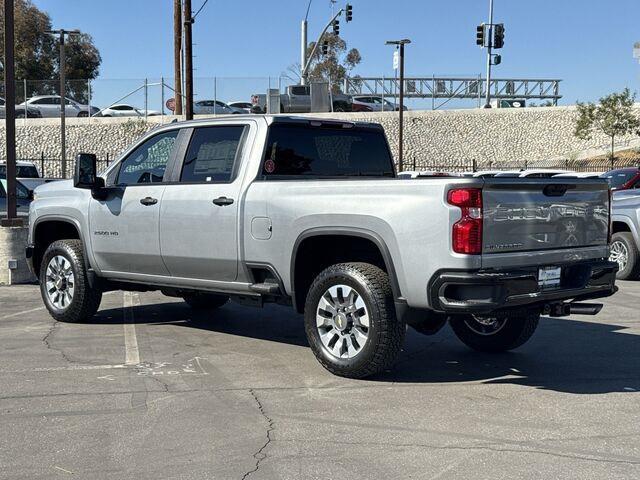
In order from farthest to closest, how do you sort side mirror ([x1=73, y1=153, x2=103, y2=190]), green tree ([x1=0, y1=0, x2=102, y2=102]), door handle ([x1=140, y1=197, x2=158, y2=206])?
green tree ([x1=0, y1=0, x2=102, y2=102])
side mirror ([x1=73, y1=153, x2=103, y2=190])
door handle ([x1=140, y1=197, x2=158, y2=206])

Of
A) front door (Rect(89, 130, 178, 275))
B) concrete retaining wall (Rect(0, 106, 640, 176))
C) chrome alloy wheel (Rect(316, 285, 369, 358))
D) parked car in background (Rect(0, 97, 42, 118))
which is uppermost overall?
parked car in background (Rect(0, 97, 42, 118))

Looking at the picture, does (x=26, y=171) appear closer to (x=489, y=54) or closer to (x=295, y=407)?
(x=295, y=407)

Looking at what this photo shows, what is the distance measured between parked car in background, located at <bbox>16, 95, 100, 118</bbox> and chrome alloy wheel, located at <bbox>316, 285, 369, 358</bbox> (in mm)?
45273

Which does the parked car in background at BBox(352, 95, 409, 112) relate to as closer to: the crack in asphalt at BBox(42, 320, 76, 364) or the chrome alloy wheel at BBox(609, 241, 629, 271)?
the chrome alloy wheel at BBox(609, 241, 629, 271)

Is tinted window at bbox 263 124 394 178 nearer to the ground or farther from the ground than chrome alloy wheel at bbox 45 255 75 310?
farther from the ground

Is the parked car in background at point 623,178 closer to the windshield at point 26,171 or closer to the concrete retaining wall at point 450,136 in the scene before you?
the windshield at point 26,171

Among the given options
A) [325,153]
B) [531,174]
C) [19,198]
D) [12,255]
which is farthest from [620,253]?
[19,198]

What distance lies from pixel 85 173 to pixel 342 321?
10.9ft

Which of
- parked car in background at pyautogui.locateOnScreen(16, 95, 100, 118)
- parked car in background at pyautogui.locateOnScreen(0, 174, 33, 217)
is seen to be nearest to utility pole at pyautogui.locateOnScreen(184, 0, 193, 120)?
parked car in background at pyautogui.locateOnScreen(0, 174, 33, 217)

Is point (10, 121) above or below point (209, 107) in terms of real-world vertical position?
below

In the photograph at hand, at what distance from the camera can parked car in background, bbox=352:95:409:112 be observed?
167 feet

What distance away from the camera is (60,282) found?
29.1 ft

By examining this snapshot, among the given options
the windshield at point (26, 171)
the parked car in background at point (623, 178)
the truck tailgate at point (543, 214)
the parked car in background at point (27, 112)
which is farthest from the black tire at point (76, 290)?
the parked car in background at point (27, 112)

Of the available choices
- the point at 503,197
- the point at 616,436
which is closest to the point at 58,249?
the point at 503,197
